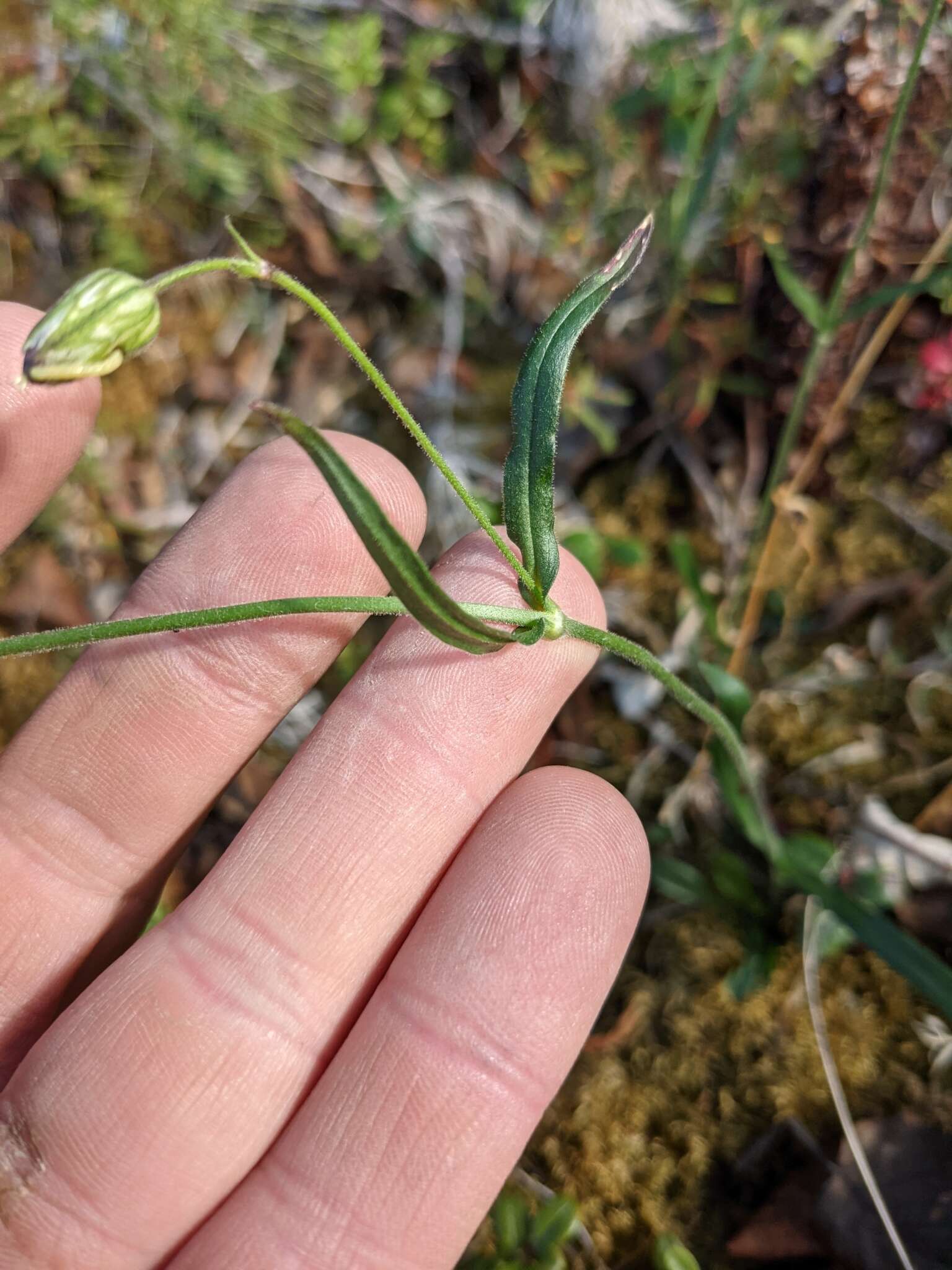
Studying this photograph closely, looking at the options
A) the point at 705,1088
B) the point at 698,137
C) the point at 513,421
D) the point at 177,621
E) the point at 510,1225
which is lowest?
the point at 705,1088

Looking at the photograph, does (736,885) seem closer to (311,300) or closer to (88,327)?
(311,300)

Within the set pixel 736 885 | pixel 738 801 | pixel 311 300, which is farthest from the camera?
pixel 736 885

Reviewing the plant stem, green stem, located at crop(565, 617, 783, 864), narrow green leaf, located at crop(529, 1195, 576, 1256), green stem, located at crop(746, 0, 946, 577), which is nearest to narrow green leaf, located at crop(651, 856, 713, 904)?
green stem, located at crop(565, 617, 783, 864)

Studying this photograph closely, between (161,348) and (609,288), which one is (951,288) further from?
(161,348)

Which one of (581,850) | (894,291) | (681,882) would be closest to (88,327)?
(581,850)

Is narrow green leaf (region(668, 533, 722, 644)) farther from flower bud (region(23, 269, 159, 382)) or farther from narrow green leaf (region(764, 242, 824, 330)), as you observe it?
flower bud (region(23, 269, 159, 382))

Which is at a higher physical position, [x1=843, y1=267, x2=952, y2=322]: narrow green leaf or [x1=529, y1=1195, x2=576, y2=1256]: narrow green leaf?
[x1=843, y1=267, x2=952, y2=322]: narrow green leaf
